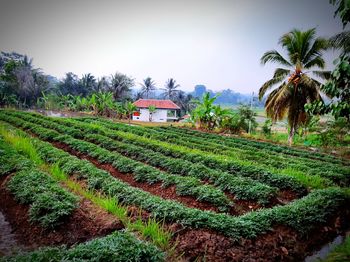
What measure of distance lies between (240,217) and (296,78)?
14.1 metres

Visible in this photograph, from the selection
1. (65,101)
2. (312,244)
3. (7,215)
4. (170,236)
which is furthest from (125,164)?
(65,101)

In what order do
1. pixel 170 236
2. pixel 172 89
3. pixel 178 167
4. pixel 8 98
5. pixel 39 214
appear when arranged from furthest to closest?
pixel 172 89 < pixel 8 98 < pixel 178 167 < pixel 39 214 < pixel 170 236

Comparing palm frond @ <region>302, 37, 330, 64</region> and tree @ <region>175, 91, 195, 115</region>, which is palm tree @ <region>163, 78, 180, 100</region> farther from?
palm frond @ <region>302, 37, 330, 64</region>

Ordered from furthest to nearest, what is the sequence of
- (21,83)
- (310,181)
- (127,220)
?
Result: (21,83)
(310,181)
(127,220)

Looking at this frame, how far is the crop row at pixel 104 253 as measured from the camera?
2.70 m

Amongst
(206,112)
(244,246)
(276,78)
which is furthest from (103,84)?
(244,246)

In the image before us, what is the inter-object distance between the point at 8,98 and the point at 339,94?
138 feet

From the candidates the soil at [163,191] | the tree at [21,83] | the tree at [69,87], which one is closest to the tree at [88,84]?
the tree at [69,87]

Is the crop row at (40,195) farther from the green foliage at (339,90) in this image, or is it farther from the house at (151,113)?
the house at (151,113)

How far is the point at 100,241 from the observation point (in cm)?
307

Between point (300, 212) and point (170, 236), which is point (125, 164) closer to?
point (170, 236)

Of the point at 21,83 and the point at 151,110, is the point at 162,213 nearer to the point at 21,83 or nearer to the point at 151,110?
the point at 151,110

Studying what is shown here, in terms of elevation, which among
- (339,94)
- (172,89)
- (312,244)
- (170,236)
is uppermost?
(172,89)

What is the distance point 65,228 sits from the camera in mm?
3826
